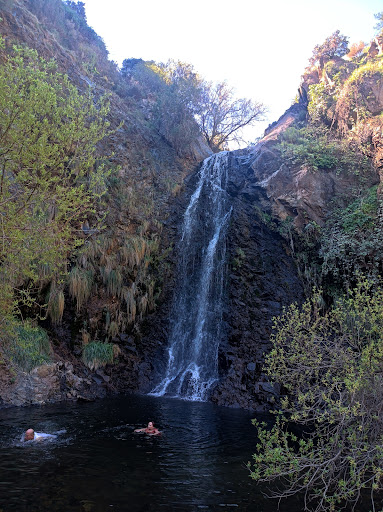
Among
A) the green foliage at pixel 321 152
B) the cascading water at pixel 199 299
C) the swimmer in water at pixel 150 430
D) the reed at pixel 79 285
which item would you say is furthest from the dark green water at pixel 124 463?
the green foliage at pixel 321 152

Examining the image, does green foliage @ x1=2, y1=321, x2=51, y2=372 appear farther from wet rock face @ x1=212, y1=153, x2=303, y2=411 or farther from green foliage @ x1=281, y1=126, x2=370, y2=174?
green foliage @ x1=281, y1=126, x2=370, y2=174

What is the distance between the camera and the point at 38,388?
11.9 m

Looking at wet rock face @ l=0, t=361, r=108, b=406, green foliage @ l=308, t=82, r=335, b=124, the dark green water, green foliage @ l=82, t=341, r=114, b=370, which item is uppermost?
green foliage @ l=308, t=82, r=335, b=124

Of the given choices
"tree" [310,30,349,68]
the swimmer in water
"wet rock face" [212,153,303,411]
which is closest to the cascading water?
"wet rock face" [212,153,303,411]

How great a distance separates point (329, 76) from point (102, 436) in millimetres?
23282

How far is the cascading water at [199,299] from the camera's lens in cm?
1505

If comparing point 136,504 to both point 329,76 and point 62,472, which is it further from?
point 329,76

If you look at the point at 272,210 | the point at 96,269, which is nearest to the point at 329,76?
the point at 272,210

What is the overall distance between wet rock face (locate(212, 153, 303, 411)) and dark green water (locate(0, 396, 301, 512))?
8.45 ft

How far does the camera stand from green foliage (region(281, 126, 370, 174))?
1889cm

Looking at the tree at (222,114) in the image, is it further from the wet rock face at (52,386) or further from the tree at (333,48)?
the wet rock face at (52,386)

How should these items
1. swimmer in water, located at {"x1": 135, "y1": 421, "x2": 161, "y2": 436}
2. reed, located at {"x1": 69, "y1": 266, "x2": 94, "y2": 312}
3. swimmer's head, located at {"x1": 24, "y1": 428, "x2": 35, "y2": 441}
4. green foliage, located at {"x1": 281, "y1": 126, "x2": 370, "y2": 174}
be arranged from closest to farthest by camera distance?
swimmer's head, located at {"x1": 24, "y1": 428, "x2": 35, "y2": 441}, swimmer in water, located at {"x1": 135, "y1": 421, "x2": 161, "y2": 436}, reed, located at {"x1": 69, "y1": 266, "x2": 94, "y2": 312}, green foliage, located at {"x1": 281, "y1": 126, "x2": 370, "y2": 174}

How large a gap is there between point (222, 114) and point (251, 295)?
21090 mm

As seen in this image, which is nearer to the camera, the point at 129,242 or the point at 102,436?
the point at 102,436
